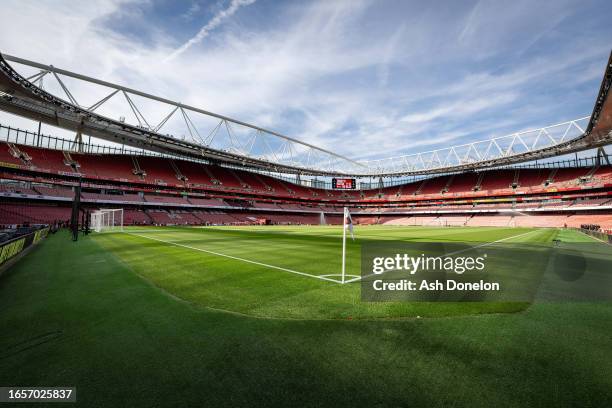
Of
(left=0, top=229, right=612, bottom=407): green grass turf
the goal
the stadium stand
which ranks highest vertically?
the stadium stand

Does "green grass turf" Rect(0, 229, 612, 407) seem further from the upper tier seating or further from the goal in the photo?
the upper tier seating

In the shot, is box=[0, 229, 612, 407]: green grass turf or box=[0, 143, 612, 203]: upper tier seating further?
box=[0, 143, 612, 203]: upper tier seating

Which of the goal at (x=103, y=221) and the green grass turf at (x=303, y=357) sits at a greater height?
the goal at (x=103, y=221)

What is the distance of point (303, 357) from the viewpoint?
303 cm

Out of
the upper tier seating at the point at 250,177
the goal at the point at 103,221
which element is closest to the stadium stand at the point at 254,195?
the upper tier seating at the point at 250,177

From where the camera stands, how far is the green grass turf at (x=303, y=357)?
7.73 ft

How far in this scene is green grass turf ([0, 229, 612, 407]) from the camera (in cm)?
236

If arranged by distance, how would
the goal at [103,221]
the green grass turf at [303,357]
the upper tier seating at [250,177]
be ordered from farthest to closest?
the upper tier seating at [250,177], the goal at [103,221], the green grass turf at [303,357]

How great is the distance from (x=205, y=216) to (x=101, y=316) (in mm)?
52348

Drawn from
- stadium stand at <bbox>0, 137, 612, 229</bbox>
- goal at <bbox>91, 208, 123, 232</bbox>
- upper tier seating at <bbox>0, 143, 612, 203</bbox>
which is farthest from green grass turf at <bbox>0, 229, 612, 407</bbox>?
upper tier seating at <bbox>0, 143, 612, 203</bbox>

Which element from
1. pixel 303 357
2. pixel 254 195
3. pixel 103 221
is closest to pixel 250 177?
pixel 254 195

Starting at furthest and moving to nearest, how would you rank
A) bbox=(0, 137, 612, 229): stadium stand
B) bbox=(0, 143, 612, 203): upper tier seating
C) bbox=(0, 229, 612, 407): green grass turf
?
1. bbox=(0, 143, 612, 203): upper tier seating
2. bbox=(0, 137, 612, 229): stadium stand
3. bbox=(0, 229, 612, 407): green grass turf

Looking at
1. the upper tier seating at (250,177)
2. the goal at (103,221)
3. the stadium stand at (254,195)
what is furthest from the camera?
the upper tier seating at (250,177)

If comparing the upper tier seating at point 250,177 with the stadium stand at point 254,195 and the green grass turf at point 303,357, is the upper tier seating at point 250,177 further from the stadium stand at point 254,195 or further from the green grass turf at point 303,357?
the green grass turf at point 303,357
